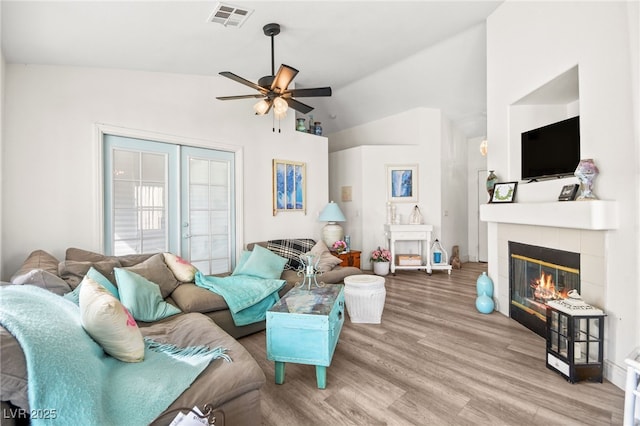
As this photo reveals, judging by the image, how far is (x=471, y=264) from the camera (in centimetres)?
618

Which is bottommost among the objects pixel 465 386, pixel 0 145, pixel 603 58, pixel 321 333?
pixel 465 386

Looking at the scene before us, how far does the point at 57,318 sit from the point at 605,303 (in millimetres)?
3188

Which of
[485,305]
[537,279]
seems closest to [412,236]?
[485,305]

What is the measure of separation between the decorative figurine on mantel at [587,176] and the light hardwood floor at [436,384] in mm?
1275

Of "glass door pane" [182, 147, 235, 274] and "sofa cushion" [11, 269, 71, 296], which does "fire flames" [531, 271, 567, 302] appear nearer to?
"glass door pane" [182, 147, 235, 274]

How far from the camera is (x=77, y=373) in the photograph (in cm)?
103

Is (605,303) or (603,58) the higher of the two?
Answer: (603,58)

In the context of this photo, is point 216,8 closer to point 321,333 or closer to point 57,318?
point 57,318

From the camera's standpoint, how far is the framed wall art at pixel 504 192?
305 centimetres

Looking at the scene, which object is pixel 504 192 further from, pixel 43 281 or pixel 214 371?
pixel 43 281

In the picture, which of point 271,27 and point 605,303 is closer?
point 605,303

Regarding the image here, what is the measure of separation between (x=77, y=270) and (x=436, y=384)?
2.82 meters

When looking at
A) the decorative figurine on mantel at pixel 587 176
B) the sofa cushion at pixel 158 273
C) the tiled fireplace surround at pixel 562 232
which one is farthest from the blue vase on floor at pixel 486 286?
the sofa cushion at pixel 158 273

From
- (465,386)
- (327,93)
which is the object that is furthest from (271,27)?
(465,386)
